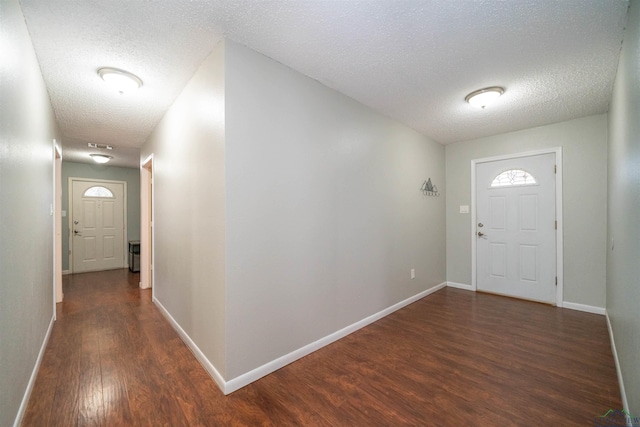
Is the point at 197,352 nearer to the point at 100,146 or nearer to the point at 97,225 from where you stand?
the point at 100,146

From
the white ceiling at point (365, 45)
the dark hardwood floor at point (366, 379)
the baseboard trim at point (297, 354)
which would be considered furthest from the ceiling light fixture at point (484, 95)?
the baseboard trim at point (297, 354)

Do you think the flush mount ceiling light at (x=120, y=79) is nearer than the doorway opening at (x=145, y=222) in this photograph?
Yes

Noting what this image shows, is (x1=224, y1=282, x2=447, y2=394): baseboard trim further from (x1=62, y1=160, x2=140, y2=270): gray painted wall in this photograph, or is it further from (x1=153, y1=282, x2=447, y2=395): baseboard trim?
(x1=62, y1=160, x2=140, y2=270): gray painted wall

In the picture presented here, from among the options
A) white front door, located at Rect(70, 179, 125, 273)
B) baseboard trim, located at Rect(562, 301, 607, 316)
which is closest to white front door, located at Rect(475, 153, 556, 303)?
baseboard trim, located at Rect(562, 301, 607, 316)

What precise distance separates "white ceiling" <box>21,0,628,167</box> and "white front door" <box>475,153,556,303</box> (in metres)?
1.06

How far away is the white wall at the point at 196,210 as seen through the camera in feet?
6.50

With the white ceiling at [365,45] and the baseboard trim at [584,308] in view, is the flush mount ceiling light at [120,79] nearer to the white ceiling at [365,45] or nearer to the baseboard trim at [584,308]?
the white ceiling at [365,45]

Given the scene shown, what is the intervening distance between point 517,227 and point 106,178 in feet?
27.4

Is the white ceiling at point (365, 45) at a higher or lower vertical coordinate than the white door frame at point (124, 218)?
higher

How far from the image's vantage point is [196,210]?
2.38m

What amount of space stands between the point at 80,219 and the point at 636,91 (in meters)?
8.40

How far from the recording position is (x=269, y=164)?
212cm

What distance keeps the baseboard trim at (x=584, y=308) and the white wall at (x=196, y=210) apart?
4.30m

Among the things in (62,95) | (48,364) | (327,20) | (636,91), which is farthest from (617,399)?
(62,95)
